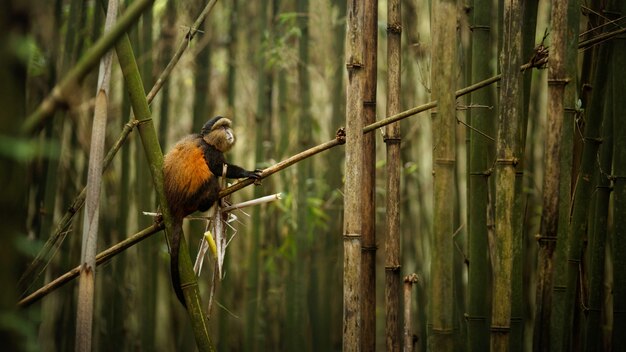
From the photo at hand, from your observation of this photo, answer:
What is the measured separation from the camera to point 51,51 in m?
3.16

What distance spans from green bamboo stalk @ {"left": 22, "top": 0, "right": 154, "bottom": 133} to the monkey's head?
2.23 m

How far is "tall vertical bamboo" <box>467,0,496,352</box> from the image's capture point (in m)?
2.24

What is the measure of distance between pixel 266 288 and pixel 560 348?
11.7 ft

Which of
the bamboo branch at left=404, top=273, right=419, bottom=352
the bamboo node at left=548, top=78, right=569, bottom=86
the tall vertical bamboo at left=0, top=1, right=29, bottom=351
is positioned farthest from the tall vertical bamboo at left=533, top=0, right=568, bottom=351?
the tall vertical bamboo at left=0, top=1, right=29, bottom=351

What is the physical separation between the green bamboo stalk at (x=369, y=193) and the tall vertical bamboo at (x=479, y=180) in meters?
0.27

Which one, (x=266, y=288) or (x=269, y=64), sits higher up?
(x=269, y=64)

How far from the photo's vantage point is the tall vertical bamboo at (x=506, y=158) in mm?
1803

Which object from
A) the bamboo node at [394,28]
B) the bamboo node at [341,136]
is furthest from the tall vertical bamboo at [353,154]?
the bamboo node at [394,28]

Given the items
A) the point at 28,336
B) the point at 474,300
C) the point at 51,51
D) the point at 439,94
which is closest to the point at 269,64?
the point at 51,51

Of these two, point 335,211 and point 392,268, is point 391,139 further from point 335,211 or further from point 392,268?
point 335,211

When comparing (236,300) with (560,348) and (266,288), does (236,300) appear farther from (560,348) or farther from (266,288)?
(560,348)

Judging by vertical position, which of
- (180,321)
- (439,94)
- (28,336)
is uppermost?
(439,94)

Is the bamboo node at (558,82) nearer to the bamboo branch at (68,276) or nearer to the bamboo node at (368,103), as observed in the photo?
the bamboo node at (368,103)

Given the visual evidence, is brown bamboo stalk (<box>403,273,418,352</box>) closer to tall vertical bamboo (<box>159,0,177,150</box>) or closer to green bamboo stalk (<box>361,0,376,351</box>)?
green bamboo stalk (<box>361,0,376,351</box>)
